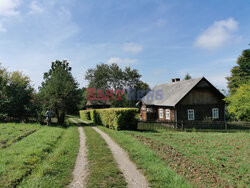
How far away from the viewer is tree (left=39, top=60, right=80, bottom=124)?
21812 mm

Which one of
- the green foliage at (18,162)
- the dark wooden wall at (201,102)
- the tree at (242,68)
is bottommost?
the green foliage at (18,162)

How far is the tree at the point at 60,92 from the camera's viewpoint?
2181 cm

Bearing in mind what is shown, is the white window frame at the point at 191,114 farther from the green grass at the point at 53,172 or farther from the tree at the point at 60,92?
the green grass at the point at 53,172

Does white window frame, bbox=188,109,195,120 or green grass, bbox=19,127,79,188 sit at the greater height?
white window frame, bbox=188,109,195,120

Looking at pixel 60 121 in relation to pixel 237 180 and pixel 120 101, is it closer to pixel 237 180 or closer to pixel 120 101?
pixel 237 180

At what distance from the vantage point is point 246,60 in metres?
36.5

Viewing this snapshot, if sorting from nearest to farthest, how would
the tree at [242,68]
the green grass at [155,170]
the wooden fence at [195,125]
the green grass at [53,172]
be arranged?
the green grass at [53,172], the green grass at [155,170], the wooden fence at [195,125], the tree at [242,68]

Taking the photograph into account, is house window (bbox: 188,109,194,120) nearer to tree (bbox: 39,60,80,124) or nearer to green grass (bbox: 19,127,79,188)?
tree (bbox: 39,60,80,124)

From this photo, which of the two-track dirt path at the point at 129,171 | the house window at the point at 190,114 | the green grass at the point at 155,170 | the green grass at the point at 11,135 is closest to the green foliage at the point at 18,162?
the green grass at the point at 11,135

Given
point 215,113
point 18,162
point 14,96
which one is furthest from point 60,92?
point 215,113

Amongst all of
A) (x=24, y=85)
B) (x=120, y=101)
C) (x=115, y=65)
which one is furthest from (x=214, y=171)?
(x=115, y=65)

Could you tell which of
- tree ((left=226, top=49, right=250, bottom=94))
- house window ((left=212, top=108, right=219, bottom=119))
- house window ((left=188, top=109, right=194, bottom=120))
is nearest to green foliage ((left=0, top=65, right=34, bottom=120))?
house window ((left=188, top=109, right=194, bottom=120))

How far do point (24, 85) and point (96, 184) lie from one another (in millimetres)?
23370

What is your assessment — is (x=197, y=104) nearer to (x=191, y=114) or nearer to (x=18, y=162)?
(x=191, y=114)
